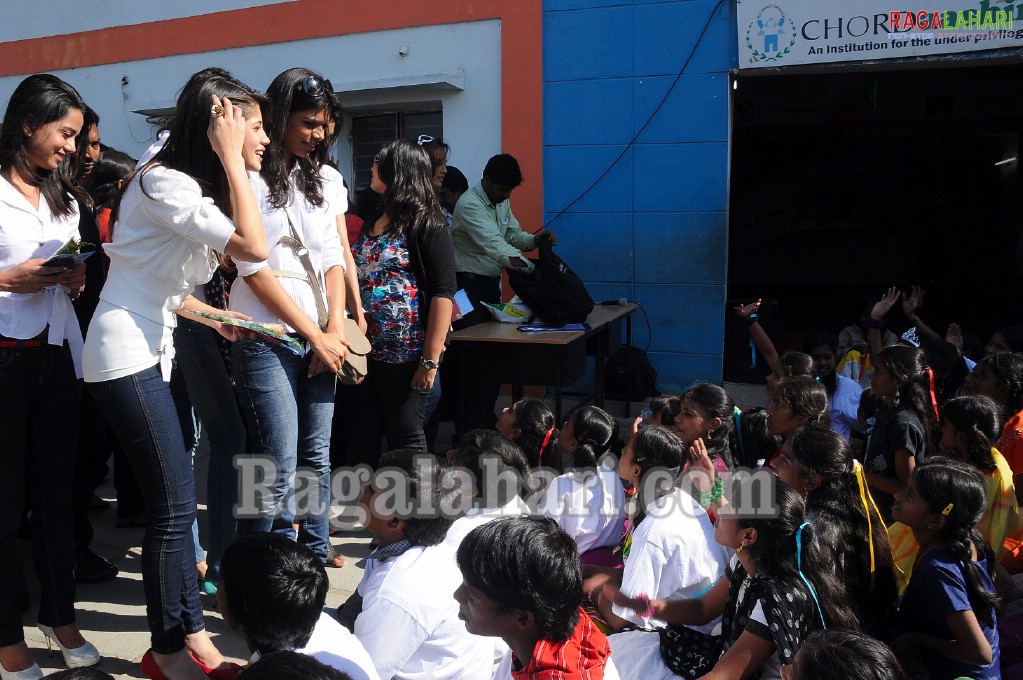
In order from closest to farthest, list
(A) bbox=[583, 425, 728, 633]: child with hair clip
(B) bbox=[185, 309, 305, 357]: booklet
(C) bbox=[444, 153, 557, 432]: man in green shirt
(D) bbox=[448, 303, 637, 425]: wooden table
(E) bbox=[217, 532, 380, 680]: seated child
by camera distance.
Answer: (E) bbox=[217, 532, 380, 680]: seated child < (A) bbox=[583, 425, 728, 633]: child with hair clip < (B) bbox=[185, 309, 305, 357]: booklet < (D) bbox=[448, 303, 637, 425]: wooden table < (C) bbox=[444, 153, 557, 432]: man in green shirt

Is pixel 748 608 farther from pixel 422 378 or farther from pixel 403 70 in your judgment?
pixel 403 70

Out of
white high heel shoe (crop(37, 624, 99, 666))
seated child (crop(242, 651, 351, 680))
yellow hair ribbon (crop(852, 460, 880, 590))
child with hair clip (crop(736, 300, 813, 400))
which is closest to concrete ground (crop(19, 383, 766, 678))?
white high heel shoe (crop(37, 624, 99, 666))

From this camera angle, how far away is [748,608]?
1.99 m

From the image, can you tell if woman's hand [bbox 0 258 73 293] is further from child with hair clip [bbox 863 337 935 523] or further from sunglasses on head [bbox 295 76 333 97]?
child with hair clip [bbox 863 337 935 523]

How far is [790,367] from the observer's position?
391cm

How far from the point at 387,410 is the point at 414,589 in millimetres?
1320

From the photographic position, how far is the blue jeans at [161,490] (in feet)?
6.88

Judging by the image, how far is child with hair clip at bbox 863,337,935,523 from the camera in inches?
125

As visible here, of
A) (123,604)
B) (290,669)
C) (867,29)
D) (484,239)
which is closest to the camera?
(290,669)

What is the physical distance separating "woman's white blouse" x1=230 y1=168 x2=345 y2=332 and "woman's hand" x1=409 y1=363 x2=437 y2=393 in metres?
0.58

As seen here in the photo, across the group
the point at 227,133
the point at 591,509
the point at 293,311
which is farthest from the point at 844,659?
the point at 227,133

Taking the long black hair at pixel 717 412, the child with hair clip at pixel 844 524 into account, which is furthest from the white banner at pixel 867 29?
the child with hair clip at pixel 844 524

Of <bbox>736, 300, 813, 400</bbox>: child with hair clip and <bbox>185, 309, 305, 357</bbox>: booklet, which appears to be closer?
<bbox>185, 309, 305, 357</bbox>: booklet

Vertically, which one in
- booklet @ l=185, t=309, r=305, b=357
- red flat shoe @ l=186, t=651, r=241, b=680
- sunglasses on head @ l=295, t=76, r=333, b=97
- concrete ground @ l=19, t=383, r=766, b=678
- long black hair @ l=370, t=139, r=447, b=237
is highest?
sunglasses on head @ l=295, t=76, r=333, b=97
